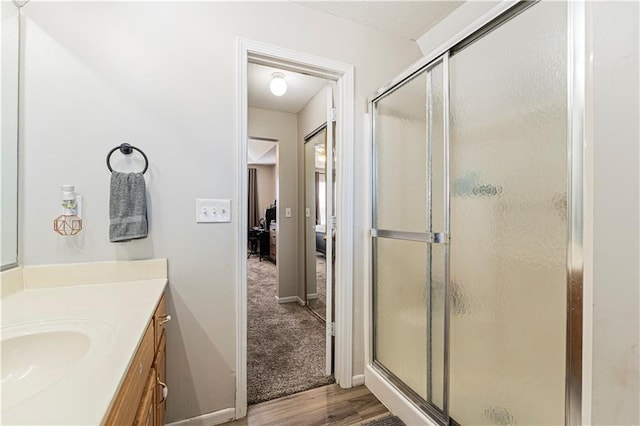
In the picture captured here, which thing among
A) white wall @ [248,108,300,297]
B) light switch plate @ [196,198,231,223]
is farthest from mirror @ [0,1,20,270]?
white wall @ [248,108,300,297]

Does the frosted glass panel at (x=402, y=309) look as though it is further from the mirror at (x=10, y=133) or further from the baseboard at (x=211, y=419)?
the mirror at (x=10, y=133)

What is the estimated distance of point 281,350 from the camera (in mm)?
2369

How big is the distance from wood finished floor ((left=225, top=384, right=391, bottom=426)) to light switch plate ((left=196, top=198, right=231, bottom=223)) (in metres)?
1.13

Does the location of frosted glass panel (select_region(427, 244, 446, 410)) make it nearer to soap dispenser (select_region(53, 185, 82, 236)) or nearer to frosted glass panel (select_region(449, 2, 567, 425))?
frosted glass panel (select_region(449, 2, 567, 425))

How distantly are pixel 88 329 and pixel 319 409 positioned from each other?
1382 millimetres

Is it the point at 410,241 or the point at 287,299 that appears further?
the point at 287,299

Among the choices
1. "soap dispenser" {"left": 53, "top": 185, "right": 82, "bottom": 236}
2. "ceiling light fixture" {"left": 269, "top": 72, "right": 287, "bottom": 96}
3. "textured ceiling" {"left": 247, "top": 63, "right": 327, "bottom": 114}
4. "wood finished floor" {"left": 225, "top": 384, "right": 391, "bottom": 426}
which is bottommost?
"wood finished floor" {"left": 225, "top": 384, "right": 391, "bottom": 426}

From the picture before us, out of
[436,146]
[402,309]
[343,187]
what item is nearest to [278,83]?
[343,187]

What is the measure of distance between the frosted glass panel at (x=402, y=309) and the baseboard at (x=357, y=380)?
0.18 meters

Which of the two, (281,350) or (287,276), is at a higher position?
(287,276)

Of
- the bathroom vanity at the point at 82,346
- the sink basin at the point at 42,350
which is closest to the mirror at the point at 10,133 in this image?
the bathroom vanity at the point at 82,346

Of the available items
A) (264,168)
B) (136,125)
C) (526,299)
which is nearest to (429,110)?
(526,299)

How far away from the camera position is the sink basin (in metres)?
0.73

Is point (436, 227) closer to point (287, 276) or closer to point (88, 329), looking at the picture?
point (88, 329)
